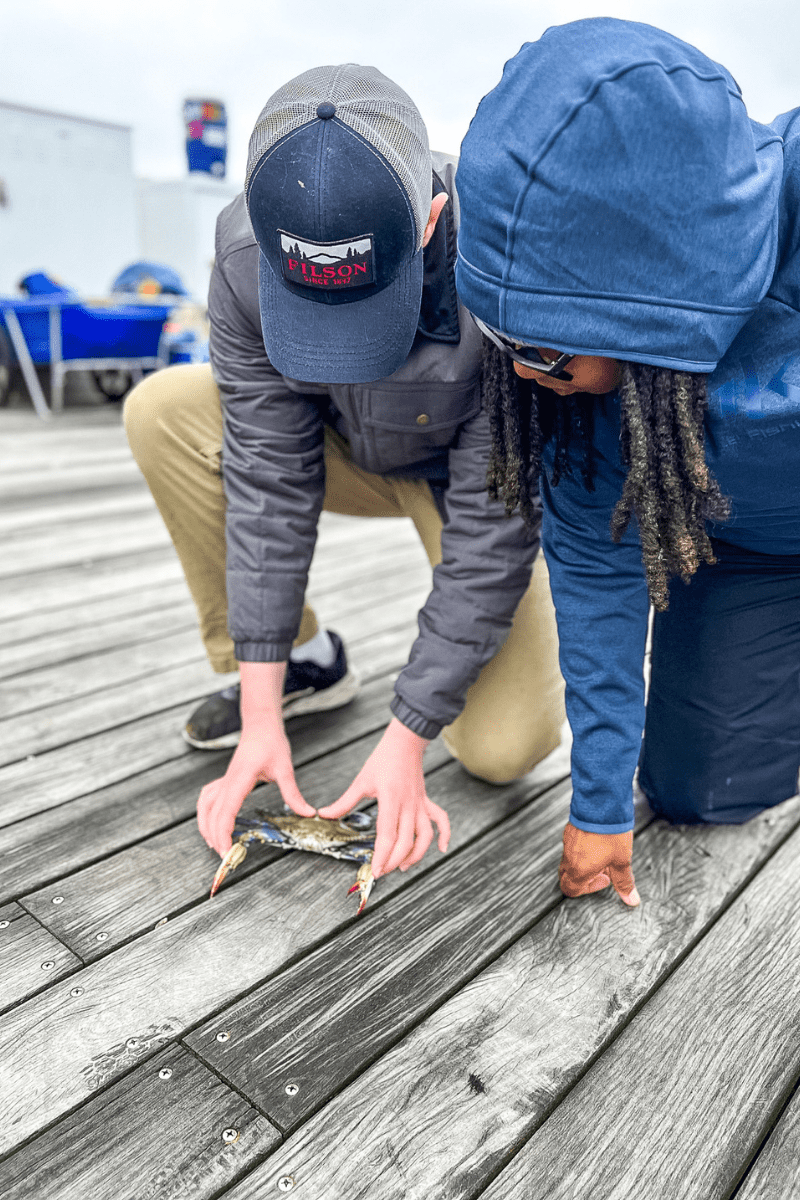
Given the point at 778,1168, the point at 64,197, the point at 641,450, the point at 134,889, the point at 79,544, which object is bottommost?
the point at 64,197

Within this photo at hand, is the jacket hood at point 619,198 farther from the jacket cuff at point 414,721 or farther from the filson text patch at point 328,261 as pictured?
the jacket cuff at point 414,721

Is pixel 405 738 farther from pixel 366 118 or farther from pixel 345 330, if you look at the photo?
pixel 366 118

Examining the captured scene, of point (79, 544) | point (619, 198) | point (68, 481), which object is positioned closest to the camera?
point (619, 198)

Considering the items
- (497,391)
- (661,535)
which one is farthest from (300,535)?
(661,535)

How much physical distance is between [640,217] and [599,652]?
521mm

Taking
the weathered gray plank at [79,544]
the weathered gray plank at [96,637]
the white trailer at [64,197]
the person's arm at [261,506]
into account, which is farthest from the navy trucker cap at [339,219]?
the white trailer at [64,197]

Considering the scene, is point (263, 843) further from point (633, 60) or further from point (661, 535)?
point (633, 60)

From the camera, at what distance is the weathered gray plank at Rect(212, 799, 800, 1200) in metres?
0.76

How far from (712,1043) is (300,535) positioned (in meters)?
0.79

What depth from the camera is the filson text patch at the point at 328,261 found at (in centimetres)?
88

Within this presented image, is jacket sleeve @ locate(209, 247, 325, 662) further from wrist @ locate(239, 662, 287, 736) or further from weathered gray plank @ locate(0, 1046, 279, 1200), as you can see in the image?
weathered gray plank @ locate(0, 1046, 279, 1200)

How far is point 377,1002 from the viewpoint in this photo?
0.93 meters

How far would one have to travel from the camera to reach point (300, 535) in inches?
50.2

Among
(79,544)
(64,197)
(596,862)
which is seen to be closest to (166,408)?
(596,862)
